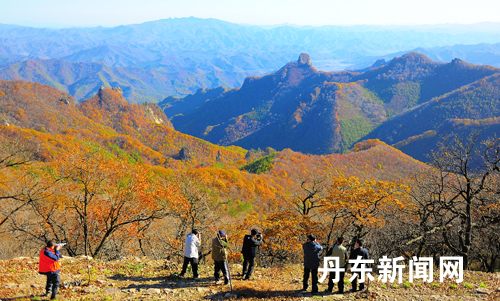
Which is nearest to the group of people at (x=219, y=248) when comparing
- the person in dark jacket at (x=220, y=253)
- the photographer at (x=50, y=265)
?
the person in dark jacket at (x=220, y=253)

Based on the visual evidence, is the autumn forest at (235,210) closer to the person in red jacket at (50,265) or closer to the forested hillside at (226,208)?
the forested hillside at (226,208)

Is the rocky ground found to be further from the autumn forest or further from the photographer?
the autumn forest

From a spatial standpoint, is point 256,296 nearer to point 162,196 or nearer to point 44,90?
point 162,196

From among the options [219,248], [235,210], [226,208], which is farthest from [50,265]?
[235,210]

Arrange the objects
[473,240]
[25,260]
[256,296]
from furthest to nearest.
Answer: [473,240] → [25,260] → [256,296]

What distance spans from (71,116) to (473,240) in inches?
6209

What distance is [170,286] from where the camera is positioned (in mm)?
13562

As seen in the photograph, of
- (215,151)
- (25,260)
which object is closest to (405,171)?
(215,151)

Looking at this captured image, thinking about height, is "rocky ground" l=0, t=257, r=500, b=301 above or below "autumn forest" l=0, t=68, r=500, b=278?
below

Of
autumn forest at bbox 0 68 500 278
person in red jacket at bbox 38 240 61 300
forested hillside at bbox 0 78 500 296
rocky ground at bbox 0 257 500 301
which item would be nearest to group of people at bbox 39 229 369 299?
person in red jacket at bbox 38 240 61 300

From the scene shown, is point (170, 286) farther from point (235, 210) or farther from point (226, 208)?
point (235, 210)

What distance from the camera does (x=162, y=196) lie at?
22203 mm

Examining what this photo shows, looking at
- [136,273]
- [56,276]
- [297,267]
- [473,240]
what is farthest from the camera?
[473,240]

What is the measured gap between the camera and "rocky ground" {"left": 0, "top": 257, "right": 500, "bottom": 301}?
1251 cm
